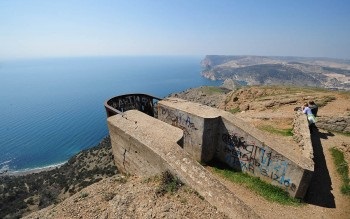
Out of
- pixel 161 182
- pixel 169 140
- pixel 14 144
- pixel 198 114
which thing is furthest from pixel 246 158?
pixel 14 144

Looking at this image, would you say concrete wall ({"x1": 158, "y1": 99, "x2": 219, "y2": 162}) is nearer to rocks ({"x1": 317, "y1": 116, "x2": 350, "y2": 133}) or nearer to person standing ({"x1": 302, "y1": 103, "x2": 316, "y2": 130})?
person standing ({"x1": 302, "y1": 103, "x2": 316, "y2": 130})

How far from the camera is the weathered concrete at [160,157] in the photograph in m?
7.85

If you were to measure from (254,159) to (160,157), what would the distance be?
5527 mm

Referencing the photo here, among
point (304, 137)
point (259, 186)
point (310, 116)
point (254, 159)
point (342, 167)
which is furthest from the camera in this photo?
point (310, 116)

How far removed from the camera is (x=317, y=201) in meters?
10.7

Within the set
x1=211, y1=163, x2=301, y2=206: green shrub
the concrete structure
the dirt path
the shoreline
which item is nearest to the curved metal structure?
the concrete structure

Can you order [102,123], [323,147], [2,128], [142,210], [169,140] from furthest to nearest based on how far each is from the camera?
[102,123] → [2,128] → [323,147] → [169,140] → [142,210]

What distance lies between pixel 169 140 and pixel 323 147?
10.8 m

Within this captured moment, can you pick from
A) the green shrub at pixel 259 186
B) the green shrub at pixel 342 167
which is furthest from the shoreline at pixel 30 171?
the green shrub at pixel 342 167

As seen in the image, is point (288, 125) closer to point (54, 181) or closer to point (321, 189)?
point (321, 189)

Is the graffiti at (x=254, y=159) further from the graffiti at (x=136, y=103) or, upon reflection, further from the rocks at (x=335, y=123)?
the rocks at (x=335, y=123)

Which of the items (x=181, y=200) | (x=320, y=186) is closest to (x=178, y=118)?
(x=181, y=200)

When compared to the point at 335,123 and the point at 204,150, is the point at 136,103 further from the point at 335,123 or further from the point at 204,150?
the point at 335,123

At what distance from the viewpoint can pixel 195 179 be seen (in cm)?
849
